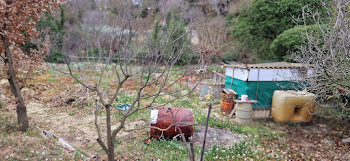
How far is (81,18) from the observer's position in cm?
2916

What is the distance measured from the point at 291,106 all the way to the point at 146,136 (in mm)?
5489

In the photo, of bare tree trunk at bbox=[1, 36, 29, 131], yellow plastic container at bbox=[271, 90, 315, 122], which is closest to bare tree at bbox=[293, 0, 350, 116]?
yellow plastic container at bbox=[271, 90, 315, 122]

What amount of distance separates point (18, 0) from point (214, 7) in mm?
21363

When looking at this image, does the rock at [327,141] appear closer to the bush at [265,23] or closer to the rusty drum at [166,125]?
the rusty drum at [166,125]

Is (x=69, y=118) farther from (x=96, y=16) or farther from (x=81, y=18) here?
(x=81, y=18)

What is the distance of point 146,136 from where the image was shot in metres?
6.82

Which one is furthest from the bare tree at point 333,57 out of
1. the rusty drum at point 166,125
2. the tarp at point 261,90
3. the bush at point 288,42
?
the bush at point 288,42

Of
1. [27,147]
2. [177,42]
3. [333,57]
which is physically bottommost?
[27,147]

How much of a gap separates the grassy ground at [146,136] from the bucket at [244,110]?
0.99 ft

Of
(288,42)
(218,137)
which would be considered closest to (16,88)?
(218,137)

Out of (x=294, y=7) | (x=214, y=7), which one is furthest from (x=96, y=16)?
(x=294, y=7)

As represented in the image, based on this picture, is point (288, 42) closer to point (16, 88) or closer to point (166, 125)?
point (166, 125)

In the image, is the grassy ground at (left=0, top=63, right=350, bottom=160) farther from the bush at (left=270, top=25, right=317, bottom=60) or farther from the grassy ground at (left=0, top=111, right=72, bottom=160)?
the bush at (left=270, top=25, right=317, bottom=60)

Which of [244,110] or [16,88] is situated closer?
[16,88]
